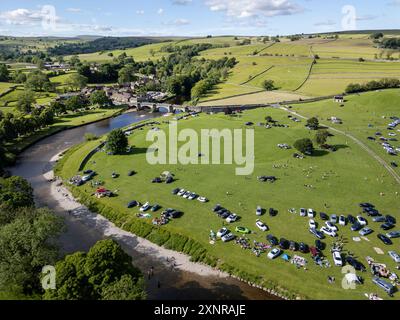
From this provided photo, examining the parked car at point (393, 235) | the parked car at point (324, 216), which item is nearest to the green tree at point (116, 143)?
the parked car at point (324, 216)

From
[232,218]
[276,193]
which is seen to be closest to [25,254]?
[232,218]

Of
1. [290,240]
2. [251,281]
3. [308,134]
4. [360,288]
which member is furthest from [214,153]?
[360,288]

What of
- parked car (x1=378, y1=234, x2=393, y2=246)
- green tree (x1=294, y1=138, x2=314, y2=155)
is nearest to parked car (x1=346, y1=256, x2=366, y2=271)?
parked car (x1=378, y1=234, x2=393, y2=246)

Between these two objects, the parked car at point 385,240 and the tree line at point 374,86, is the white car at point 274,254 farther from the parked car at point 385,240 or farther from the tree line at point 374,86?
the tree line at point 374,86

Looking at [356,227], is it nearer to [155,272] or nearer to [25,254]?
[155,272]

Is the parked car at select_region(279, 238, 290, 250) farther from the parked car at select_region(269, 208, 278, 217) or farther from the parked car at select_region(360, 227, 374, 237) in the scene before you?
the parked car at select_region(360, 227, 374, 237)

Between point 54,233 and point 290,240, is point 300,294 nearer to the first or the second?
point 290,240

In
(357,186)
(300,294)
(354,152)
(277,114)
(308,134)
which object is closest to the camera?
(300,294)
